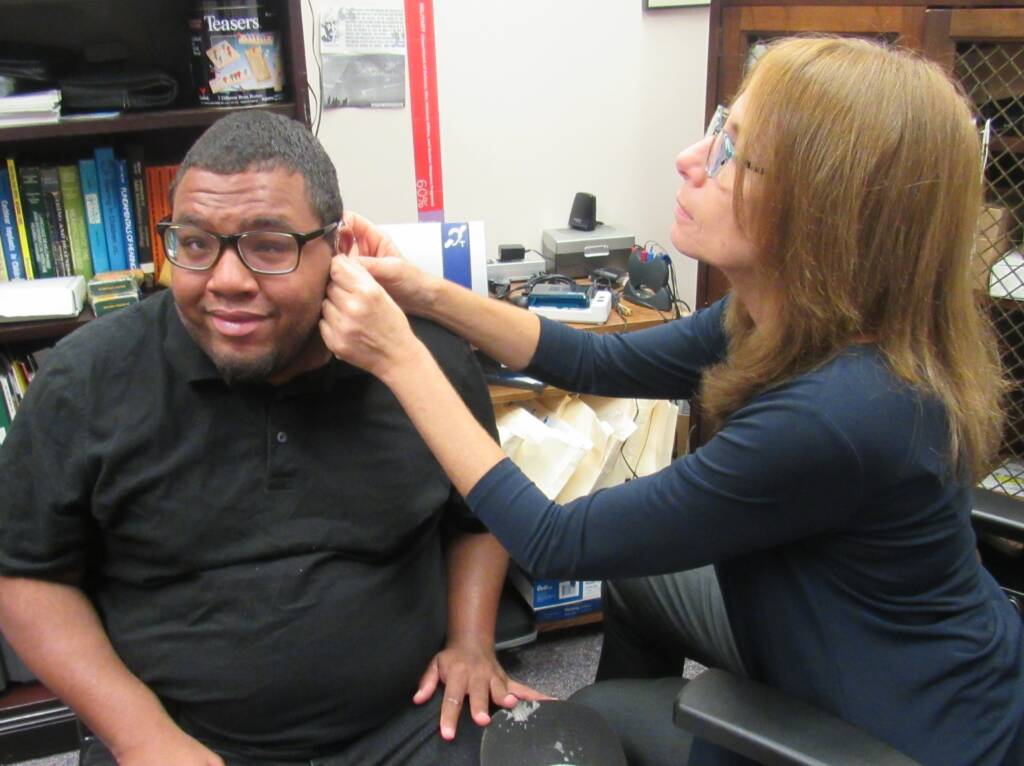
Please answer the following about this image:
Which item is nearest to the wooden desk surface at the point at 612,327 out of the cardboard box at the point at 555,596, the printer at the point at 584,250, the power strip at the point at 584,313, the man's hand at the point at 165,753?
the power strip at the point at 584,313

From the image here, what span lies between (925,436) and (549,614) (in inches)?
48.7

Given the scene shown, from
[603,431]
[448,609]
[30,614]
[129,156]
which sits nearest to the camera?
[30,614]

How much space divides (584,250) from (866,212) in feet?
4.18

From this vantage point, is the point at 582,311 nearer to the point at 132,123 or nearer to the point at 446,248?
the point at 446,248

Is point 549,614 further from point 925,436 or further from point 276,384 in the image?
point 925,436

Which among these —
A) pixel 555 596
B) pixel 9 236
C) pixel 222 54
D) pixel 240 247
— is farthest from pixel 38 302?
pixel 555 596

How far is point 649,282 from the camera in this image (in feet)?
6.86

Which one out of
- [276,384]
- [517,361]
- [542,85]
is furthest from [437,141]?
[276,384]

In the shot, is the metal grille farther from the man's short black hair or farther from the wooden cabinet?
the man's short black hair

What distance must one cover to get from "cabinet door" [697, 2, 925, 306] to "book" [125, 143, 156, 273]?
122cm

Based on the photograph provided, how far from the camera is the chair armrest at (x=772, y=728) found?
90 centimetres

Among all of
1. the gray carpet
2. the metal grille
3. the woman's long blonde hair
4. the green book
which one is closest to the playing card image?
the green book

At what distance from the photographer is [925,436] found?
0.97 m

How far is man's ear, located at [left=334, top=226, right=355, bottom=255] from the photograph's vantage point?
1.24 metres
